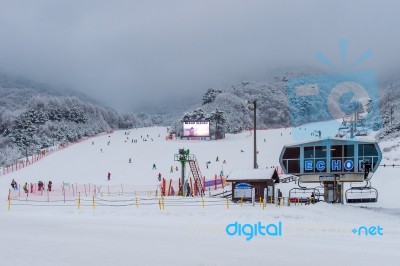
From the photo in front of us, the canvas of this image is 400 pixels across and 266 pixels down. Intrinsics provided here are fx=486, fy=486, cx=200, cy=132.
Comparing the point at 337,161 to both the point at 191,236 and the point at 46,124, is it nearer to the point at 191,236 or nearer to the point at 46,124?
the point at 191,236

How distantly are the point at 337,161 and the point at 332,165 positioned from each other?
42cm

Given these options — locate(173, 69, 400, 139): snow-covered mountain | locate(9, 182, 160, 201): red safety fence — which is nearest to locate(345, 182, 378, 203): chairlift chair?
locate(9, 182, 160, 201): red safety fence

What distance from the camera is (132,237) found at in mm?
15961

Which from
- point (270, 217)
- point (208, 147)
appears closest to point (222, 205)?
point (270, 217)

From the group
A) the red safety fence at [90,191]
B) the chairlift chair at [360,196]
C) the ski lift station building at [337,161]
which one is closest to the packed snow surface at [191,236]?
the red safety fence at [90,191]

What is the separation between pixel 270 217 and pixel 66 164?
174 feet

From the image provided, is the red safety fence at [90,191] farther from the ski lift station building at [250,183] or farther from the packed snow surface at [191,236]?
the ski lift station building at [250,183]

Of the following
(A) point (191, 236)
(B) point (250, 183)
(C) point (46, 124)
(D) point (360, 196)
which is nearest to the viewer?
(A) point (191, 236)

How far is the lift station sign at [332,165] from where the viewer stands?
104 feet

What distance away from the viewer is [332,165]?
32.1 meters

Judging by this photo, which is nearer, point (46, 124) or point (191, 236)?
point (191, 236)

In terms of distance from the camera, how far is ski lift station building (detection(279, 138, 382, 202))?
31750 mm

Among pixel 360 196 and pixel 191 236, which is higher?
pixel 191 236

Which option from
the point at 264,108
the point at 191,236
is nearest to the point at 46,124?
the point at 264,108
